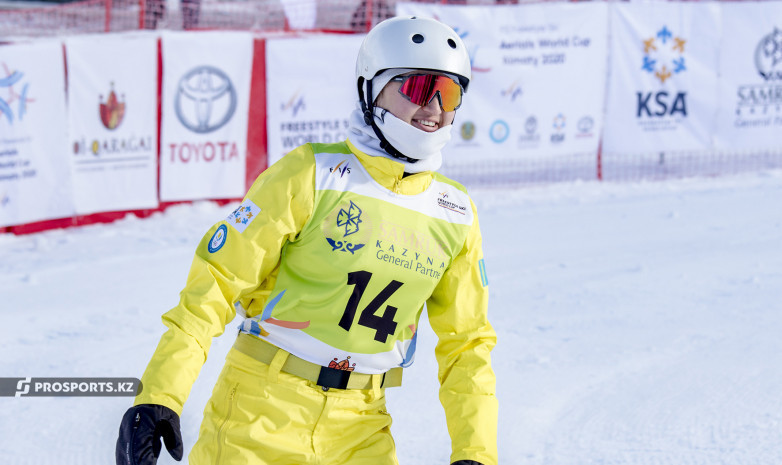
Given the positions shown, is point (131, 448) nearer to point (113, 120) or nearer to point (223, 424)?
point (223, 424)

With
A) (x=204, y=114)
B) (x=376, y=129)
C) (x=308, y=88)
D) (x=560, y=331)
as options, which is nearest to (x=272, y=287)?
(x=376, y=129)

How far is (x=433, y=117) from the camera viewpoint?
2.74 meters

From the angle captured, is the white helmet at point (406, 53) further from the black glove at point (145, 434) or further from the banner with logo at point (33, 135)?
the banner with logo at point (33, 135)

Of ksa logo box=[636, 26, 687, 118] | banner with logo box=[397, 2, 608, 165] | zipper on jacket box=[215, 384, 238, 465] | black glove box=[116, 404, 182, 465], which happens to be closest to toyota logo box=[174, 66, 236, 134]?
banner with logo box=[397, 2, 608, 165]

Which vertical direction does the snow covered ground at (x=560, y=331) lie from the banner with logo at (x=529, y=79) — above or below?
below

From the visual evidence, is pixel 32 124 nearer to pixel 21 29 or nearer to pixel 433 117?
pixel 21 29

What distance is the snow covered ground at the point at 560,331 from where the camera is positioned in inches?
176

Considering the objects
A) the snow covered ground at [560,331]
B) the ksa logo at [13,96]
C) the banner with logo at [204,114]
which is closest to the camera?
the snow covered ground at [560,331]

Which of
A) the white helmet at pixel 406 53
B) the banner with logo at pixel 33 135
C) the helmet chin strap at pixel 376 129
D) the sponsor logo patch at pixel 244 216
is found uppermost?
the white helmet at pixel 406 53

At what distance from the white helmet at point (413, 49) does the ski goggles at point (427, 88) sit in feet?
0.10

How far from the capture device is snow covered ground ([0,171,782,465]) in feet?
14.7

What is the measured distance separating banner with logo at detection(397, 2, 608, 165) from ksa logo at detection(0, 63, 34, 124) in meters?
4.03

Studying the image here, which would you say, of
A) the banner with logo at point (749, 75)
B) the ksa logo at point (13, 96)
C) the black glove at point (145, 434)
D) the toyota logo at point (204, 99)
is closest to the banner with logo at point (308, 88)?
the toyota logo at point (204, 99)

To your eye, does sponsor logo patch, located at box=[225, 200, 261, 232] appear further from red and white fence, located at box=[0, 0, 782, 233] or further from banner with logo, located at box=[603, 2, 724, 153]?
banner with logo, located at box=[603, 2, 724, 153]
